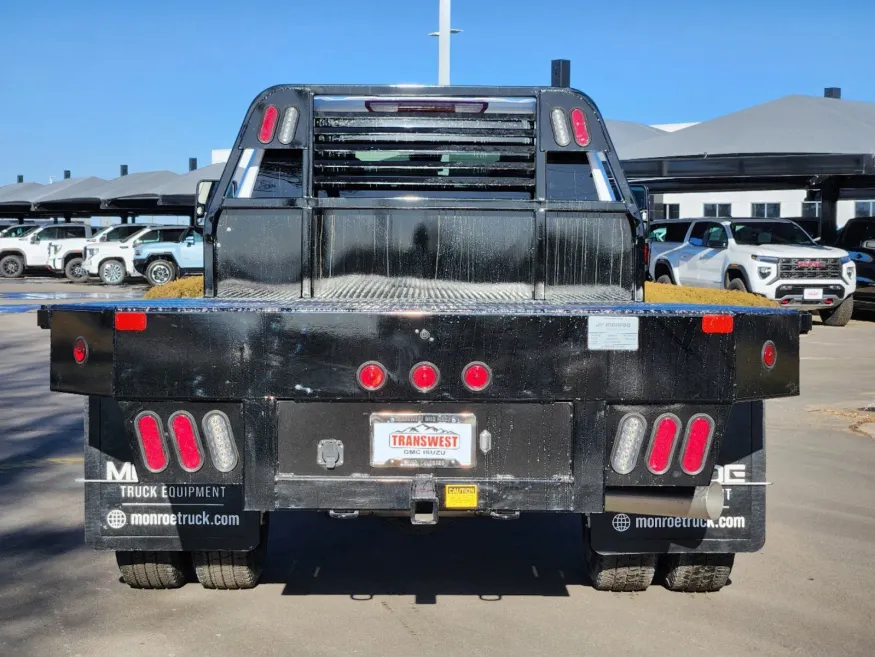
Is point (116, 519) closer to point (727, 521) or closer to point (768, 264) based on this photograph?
point (727, 521)

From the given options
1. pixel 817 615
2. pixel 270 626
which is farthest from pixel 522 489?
pixel 817 615

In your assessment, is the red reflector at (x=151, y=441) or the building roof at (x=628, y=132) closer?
the red reflector at (x=151, y=441)

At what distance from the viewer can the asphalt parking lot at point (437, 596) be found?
14.6ft

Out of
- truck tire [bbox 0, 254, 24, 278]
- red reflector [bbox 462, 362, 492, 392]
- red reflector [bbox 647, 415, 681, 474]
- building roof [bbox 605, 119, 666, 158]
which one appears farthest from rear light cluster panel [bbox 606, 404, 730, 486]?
truck tire [bbox 0, 254, 24, 278]

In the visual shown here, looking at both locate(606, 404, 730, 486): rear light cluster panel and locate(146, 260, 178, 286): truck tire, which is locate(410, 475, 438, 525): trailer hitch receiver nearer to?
locate(606, 404, 730, 486): rear light cluster panel

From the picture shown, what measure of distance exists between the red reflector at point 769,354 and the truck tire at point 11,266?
3669 cm

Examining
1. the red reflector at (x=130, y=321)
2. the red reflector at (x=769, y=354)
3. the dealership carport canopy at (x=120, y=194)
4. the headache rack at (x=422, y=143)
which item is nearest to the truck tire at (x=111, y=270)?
the dealership carport canopy at (x=120, y=194)

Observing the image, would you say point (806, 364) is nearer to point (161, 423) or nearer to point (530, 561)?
point (530, 561)

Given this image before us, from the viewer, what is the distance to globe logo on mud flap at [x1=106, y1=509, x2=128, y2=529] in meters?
4.56

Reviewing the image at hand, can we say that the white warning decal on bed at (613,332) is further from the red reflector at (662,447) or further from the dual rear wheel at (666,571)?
the dual rear wheel at (666,571)

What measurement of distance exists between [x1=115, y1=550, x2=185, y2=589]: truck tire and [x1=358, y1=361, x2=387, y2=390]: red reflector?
145 centimetres

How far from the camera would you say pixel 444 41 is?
18.4 meters

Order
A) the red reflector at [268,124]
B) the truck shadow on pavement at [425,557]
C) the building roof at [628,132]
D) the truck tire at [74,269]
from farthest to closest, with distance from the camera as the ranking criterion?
the truck tire at [74,269], the building roof at [628,132], the red reflector at [268,124], the truck shadow on pavement at [425,557]

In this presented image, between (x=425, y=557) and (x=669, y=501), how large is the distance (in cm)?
179
